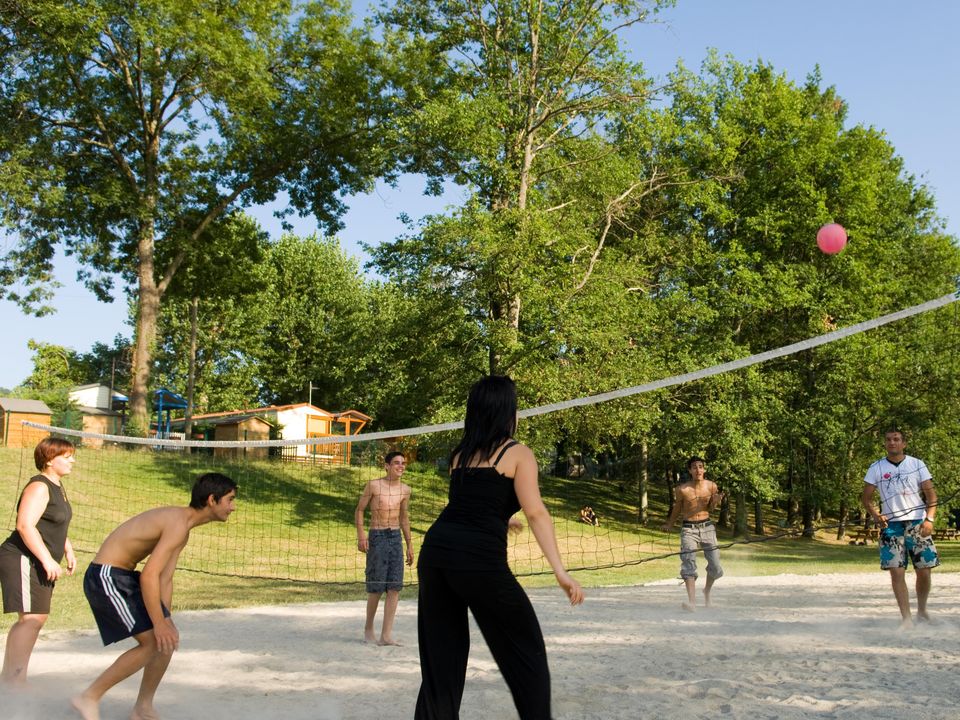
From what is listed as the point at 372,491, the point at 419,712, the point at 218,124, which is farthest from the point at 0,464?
the point at 419,712

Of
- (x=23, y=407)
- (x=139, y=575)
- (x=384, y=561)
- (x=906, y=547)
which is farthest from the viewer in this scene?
(x=23, y=407)

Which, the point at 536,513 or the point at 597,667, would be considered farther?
the point at 597,667

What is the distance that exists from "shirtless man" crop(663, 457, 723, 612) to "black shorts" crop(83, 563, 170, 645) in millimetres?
6124

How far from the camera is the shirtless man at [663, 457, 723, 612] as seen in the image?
9.71m

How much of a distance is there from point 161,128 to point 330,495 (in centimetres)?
1179

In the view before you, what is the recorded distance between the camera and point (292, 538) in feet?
65.0

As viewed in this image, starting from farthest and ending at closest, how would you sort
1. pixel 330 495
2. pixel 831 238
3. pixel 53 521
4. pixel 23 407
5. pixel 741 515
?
pixel 741 515 < pixel 23 407 < pixel 330 495 < pixel 831 238 < pixel 53 521

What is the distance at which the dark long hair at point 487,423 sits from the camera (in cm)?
376

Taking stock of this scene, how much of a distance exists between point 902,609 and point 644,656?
2655 millimetres

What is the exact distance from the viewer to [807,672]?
248 inches

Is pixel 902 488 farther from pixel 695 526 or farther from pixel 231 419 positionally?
pixel 231 419

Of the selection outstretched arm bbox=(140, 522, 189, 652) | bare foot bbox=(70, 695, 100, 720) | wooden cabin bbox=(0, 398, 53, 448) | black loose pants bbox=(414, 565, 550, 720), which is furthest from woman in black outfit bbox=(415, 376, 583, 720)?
wooden cabin bbox=(0, 398, 53, 448)

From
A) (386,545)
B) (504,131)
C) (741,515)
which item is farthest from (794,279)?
(386,545)

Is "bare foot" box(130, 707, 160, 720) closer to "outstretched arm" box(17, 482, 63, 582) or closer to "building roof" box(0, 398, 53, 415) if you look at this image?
"outstretched arm" box(17, 482, 63, 582)
